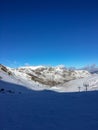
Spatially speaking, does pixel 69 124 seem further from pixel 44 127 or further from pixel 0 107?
pixel 0 107

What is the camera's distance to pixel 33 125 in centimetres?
1259

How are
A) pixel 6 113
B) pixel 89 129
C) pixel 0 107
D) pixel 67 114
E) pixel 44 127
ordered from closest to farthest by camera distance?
pixel 89 129 < pixel 44 127 < pixel 67 114 < pixel 6 113 < pixel 0 107

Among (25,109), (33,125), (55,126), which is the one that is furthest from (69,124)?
(25,109)

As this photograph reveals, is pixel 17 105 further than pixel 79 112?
Yes

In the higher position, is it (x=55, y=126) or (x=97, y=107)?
(x=97, y=107)

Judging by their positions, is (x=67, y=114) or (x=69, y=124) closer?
(x=69, y=124)

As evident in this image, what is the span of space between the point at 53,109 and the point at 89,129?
5051 millimetres

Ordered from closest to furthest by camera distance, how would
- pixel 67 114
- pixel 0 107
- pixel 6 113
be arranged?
pixel 67 114, pixel 6 113, pixel 0 107

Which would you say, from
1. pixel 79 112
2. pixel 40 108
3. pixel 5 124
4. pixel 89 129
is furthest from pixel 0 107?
pixel 89 129

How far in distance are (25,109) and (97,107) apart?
497cm

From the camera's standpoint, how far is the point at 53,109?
52.4 ft

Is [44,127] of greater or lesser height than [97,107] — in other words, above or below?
below

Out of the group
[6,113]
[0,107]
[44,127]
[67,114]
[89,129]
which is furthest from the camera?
[0,107]

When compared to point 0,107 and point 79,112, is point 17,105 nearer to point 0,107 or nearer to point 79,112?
point 0,107
